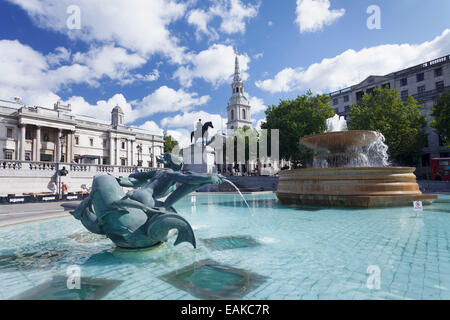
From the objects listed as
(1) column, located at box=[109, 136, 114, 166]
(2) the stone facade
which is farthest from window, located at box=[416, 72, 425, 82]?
(1) column, located at box=[109, 136, 114, 166]

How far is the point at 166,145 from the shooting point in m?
69.0

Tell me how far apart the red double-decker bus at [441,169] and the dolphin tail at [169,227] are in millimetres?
34716

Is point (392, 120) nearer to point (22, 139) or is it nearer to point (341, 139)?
point (341, 139)

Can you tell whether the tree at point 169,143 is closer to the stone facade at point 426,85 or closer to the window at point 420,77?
the stone facade at point 426,85

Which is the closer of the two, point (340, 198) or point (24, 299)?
point (24, 299)

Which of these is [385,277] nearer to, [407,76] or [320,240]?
[320,240]

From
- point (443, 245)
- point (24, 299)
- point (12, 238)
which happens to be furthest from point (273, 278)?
point (12, 238)

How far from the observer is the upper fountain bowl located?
13977 mm

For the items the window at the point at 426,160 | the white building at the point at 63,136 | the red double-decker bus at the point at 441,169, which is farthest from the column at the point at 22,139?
the window at the point at 426,160

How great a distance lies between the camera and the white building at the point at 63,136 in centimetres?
4033

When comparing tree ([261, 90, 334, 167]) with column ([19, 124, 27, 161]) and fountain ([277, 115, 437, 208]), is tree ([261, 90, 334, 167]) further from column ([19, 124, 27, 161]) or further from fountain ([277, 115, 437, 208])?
column ([19, 124, 27, 161])

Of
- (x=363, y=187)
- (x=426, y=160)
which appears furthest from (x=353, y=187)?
(x=426, y=160)

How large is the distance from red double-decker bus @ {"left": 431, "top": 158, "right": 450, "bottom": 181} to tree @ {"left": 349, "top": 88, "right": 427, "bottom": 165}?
14.8 ft

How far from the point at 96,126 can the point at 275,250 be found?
2122 inches
